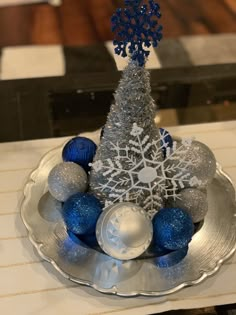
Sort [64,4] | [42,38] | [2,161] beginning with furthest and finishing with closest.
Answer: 1. [64,4]
2. [42,38]
3. [2,161]

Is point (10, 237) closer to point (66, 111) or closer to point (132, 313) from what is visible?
point (132, 313)

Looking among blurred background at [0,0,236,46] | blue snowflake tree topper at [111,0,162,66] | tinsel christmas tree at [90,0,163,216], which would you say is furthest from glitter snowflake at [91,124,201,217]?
blurred background at [0,0,236,46]

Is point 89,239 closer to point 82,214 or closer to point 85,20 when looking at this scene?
point 82,214

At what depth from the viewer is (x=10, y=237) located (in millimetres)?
884

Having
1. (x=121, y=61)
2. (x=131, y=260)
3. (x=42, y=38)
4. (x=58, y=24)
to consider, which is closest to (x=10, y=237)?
(x=131, y=260)

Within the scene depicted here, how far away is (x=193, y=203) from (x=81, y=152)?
0.67 feet

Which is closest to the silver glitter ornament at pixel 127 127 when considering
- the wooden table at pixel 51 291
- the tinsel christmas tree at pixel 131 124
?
the tinsel christmas tree at pixel 131 124

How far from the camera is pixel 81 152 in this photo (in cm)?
92

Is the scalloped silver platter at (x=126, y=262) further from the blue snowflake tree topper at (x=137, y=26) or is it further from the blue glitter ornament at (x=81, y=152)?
the blue snowflake tree topper at (x=137, y=26)

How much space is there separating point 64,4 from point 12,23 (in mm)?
259

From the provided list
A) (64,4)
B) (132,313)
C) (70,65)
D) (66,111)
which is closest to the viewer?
(132,313)

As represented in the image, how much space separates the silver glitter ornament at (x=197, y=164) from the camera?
0.86 metres

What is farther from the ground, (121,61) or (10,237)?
(121,61)

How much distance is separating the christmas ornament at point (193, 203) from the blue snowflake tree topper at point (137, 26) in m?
0.24
